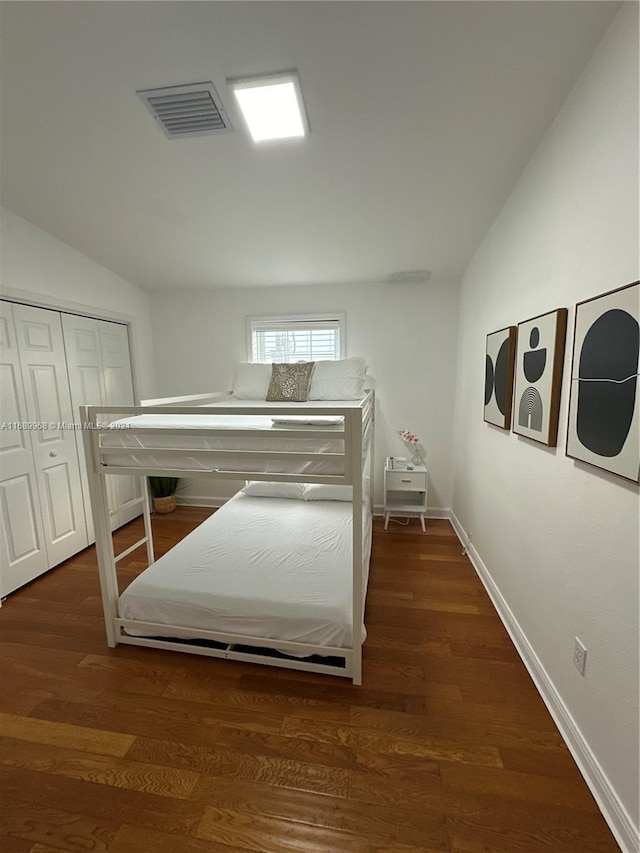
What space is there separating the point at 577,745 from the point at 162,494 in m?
3.66

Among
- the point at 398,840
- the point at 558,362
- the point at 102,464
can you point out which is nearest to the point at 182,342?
the point at 102,464

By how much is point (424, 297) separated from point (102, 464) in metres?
2.97

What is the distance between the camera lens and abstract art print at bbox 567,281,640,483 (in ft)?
3.53

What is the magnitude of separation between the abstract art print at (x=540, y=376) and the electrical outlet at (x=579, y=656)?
785mm

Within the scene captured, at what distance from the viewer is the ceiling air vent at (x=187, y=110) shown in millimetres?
1519

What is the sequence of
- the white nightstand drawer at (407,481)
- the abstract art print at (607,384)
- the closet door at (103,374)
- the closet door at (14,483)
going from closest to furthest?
the abstract art print at (607,384), the closet door at (14,483), the closet door at (103,374), the white nightstand drawer at (407,481)

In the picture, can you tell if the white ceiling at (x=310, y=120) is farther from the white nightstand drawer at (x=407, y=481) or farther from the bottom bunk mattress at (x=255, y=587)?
the bottom bunk mattress at (x=255, y=587)

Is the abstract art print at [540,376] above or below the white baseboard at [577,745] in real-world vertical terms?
above

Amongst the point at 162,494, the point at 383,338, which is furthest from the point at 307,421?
the point at 162,494

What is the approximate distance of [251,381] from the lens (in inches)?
130

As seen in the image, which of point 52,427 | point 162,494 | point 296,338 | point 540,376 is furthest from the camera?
point 162,494

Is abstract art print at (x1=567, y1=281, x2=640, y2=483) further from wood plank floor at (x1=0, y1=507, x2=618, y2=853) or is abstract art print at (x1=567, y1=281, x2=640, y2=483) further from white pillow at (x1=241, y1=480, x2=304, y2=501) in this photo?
white pillow at (x1=241, y1=480, x2=304, y2=501)

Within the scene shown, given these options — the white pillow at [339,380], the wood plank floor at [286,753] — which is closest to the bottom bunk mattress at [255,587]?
the wood plank floor at [286,753]

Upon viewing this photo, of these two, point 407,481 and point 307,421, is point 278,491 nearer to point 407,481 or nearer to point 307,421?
point 407,481
